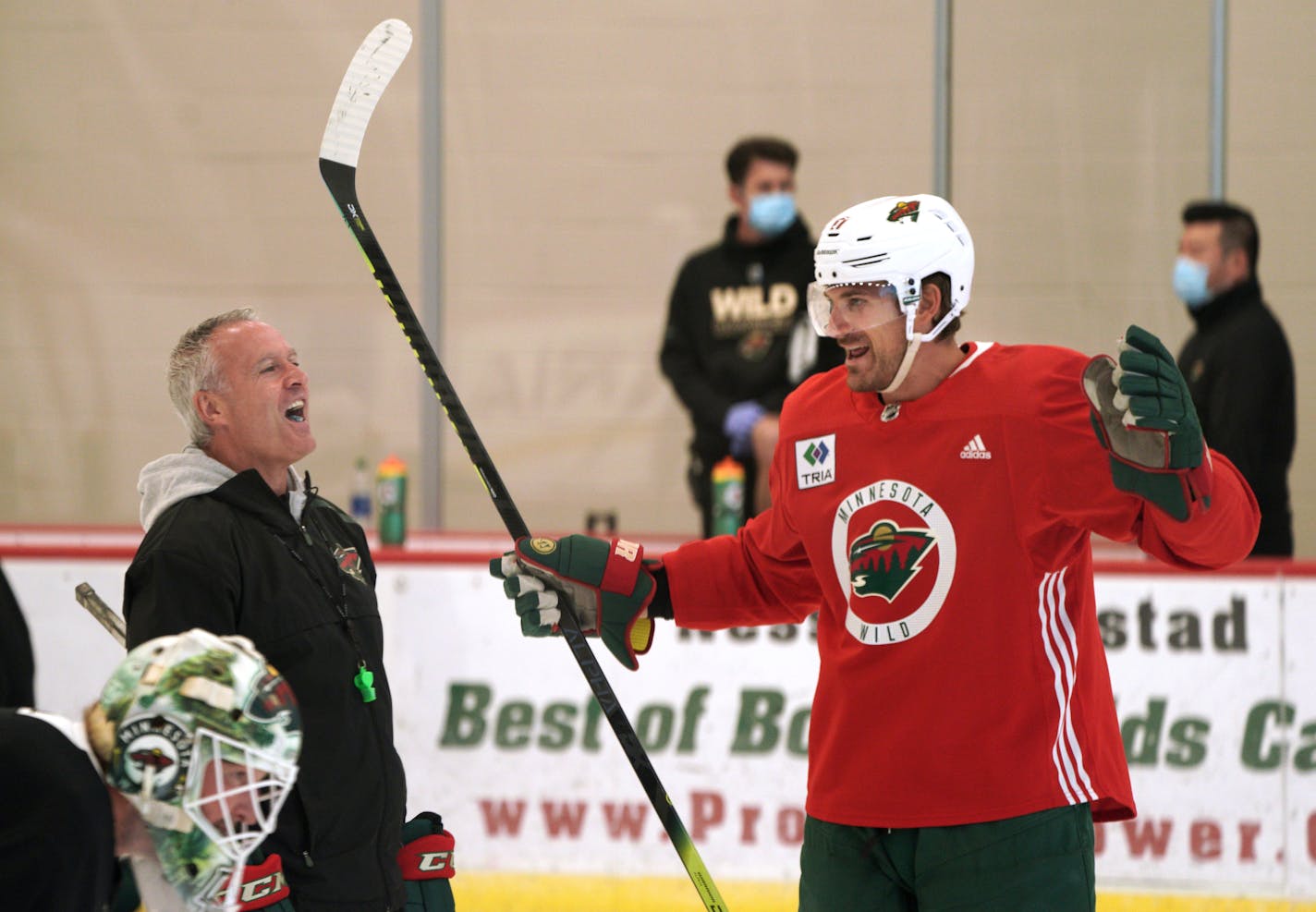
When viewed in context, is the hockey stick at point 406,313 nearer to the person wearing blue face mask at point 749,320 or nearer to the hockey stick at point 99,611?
the hockey stick at point 99,611

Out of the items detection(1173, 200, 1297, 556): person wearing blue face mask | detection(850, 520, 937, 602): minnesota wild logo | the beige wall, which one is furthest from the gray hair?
the beige wall

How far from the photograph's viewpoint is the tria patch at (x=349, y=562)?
2.51 meters

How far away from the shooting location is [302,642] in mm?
2342

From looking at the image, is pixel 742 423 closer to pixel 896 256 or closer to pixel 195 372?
pixel 896 256

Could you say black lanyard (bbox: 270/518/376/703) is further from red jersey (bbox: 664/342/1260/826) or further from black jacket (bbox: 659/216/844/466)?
black jacket (bbox: 659/216/844/466)

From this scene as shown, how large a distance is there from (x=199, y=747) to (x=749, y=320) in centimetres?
351

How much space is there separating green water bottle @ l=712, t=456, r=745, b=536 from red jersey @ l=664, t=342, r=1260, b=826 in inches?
94.8

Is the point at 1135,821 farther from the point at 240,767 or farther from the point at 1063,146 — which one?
the point at 240,767

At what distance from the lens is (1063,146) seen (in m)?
5.68

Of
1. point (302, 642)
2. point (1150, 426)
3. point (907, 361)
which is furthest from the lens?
point (907, 361)

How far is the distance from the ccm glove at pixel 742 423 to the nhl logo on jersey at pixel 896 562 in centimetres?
246

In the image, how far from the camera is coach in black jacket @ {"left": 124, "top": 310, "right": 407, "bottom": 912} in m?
2.31

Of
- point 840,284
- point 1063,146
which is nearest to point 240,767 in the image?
point 840,284

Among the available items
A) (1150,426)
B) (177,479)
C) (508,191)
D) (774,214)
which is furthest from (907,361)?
(508,191)
